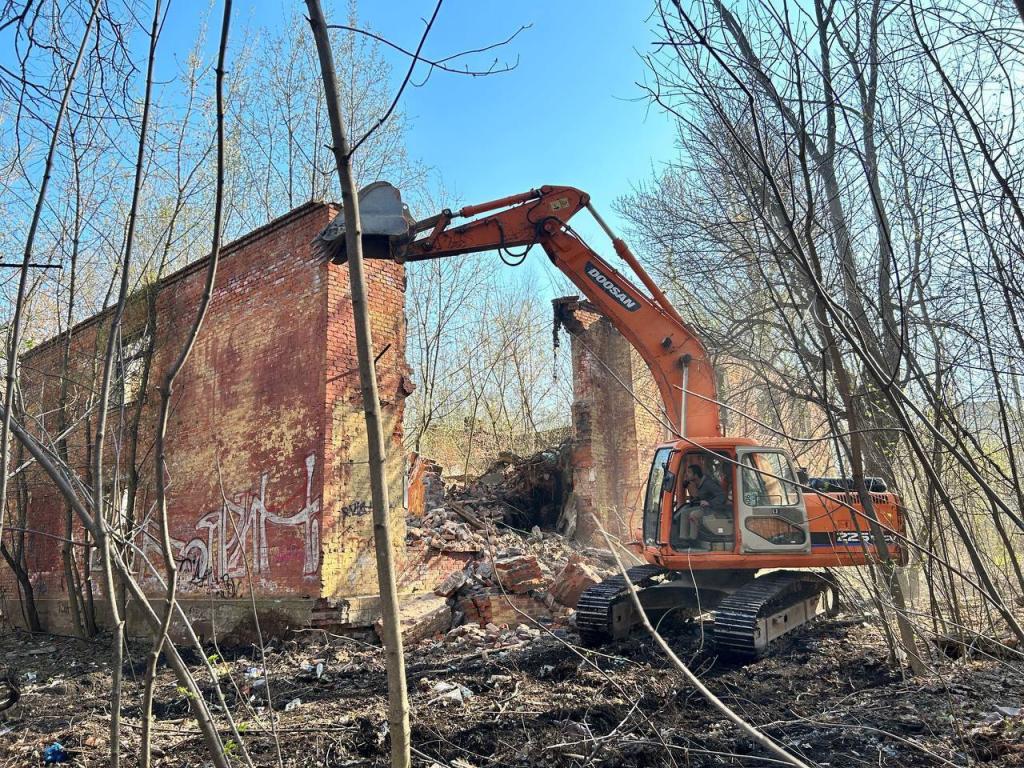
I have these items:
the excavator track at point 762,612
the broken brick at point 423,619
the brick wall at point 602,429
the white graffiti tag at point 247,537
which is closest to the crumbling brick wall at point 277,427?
the white graffiti tag at point 247,537

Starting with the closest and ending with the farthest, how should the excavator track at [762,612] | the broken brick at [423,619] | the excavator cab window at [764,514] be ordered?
the excavator track at [762,612], the excavator cab window at [764,514], the broken brick at [423,619]

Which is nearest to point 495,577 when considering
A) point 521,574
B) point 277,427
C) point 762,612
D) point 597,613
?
point 597,613

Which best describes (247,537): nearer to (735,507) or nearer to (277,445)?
(277,445)

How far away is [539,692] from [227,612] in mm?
5070

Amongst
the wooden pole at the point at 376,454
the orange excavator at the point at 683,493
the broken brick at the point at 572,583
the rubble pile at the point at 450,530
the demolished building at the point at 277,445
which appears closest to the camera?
the wooden pole at the point at 376,454

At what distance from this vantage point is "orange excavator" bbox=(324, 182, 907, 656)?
7578 millimetres

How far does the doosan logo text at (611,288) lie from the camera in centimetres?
894

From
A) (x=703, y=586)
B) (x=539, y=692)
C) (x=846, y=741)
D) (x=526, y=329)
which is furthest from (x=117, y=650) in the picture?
(x=526, y=329)

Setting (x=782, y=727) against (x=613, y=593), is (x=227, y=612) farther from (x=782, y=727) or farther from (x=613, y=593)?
(x=782, y=727)

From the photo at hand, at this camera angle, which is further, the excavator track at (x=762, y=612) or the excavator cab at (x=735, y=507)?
the excavator cab at (x=735, y=507)

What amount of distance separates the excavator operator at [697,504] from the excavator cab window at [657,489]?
0.25 m

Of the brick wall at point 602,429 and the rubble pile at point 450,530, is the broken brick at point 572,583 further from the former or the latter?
the brick wall at point 602,429

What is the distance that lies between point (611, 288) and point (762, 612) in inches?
160

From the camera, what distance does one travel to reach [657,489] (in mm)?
8500
